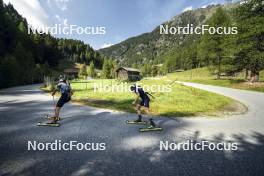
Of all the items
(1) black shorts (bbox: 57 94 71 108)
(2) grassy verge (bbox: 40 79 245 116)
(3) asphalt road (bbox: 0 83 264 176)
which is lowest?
(3) asphalt road (bbox: 0 83 264 176)

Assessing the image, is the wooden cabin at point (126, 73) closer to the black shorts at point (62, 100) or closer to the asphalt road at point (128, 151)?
the black shorts at point (62, 100)

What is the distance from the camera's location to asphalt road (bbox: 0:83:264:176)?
4855 millimetres

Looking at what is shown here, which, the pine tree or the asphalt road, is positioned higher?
the pine tree

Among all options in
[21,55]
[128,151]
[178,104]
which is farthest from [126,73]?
[128,151]

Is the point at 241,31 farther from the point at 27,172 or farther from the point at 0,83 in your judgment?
the point at 0,83

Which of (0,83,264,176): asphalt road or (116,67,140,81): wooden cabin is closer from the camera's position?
(0,83,264,176): asphalt road

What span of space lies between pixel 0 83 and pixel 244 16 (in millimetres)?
41461

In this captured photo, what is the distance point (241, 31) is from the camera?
98.8 ft

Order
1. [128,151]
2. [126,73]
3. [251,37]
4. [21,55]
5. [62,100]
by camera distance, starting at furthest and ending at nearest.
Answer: [126,73], [21,55], [251,37], [62,100], [128,151]

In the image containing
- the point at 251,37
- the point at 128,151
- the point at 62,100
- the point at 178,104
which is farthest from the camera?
the point at 251,37

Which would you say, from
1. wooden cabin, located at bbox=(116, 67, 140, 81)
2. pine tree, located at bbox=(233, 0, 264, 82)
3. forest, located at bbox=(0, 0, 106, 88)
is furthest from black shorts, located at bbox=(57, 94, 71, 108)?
wooden cabin, located at bbox=(116, 67, 140, 81)

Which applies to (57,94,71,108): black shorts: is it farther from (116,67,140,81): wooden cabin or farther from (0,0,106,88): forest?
(116,67,140,81): wooden cabin

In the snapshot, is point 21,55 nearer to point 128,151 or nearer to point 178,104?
point 178,104

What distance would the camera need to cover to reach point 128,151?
5980 millimetres
